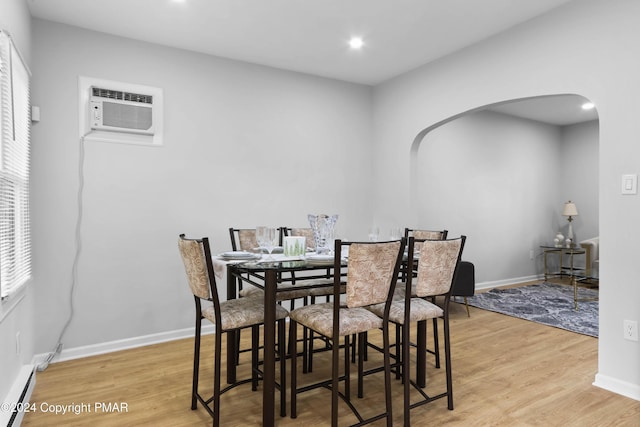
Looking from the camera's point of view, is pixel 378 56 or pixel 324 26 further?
pixel 378 56

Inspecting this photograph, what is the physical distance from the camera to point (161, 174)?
11.4 ft

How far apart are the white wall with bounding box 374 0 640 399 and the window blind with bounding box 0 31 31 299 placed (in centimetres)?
333

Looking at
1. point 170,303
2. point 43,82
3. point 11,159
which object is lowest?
point 170,303

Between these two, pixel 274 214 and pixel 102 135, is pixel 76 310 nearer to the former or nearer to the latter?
pixel 102 135

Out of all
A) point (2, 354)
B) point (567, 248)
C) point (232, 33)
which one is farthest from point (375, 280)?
point (567, 248)

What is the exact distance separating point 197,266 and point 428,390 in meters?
1.66

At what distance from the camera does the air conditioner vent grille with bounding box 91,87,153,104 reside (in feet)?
10.5

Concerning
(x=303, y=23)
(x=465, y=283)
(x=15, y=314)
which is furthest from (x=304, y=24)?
(x=465, y=283)

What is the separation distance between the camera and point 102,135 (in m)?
3.23

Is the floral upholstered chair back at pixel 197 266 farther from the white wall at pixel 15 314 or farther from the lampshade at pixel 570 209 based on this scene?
the lampshade at pixel 570 209

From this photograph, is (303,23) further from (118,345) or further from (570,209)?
(570,209)

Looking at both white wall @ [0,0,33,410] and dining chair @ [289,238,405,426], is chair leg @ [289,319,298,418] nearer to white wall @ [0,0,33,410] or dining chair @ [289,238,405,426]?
dining chair @ [289,238,405,426]

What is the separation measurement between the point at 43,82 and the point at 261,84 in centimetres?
181

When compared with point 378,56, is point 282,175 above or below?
below
